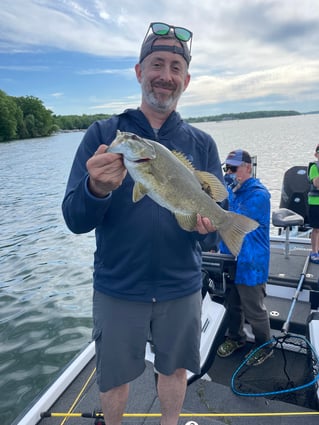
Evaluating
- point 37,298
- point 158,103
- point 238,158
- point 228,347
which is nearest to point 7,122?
point 37,298

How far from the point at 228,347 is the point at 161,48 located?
143 inches

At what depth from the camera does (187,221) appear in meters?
2.16

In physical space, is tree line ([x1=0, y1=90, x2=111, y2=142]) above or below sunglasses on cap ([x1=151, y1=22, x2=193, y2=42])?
above

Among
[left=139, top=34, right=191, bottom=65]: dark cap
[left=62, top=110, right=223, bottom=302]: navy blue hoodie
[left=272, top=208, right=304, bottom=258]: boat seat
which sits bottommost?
[left=272, top=208, right=304, bottom=258]: boat seat

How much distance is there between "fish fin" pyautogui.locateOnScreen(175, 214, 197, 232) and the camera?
2.14 metres

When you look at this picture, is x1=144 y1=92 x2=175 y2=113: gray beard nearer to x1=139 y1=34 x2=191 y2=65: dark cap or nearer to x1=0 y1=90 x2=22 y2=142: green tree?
x1=139 y1=34 x2=191 y2=65: dark cap

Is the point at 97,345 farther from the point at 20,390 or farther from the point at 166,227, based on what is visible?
the point at 20,390

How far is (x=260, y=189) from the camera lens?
13.0ft

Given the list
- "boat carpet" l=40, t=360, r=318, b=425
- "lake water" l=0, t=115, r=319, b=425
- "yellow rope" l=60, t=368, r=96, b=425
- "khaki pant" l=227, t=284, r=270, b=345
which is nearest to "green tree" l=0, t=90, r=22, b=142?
"lake water" l=0, t=115, r=319, b=425

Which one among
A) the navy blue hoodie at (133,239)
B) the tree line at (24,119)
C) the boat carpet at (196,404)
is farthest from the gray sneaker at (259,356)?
the tree line at (24,119)

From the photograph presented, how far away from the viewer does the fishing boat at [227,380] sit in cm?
307

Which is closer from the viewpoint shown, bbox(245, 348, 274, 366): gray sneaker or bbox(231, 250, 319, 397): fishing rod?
bbox(231, 250, 319, 397): fishing rod

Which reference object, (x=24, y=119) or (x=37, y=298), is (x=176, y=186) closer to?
(x=37, y=298)

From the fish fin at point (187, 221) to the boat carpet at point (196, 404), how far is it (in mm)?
1925
